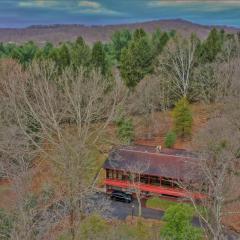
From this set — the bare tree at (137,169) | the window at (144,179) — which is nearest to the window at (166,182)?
the window at (144,179)

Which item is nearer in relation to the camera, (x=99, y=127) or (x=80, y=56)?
(x=99, y=127)

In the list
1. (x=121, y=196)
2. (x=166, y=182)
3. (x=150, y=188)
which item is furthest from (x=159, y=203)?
(x=121, y=196)

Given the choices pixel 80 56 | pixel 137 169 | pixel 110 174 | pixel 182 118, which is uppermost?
pixel 80 56

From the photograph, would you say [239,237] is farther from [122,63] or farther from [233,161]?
[122,63]

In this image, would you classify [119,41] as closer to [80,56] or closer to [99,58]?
[99,58]

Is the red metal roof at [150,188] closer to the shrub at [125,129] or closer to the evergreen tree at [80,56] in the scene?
the shrub at [125,129]
